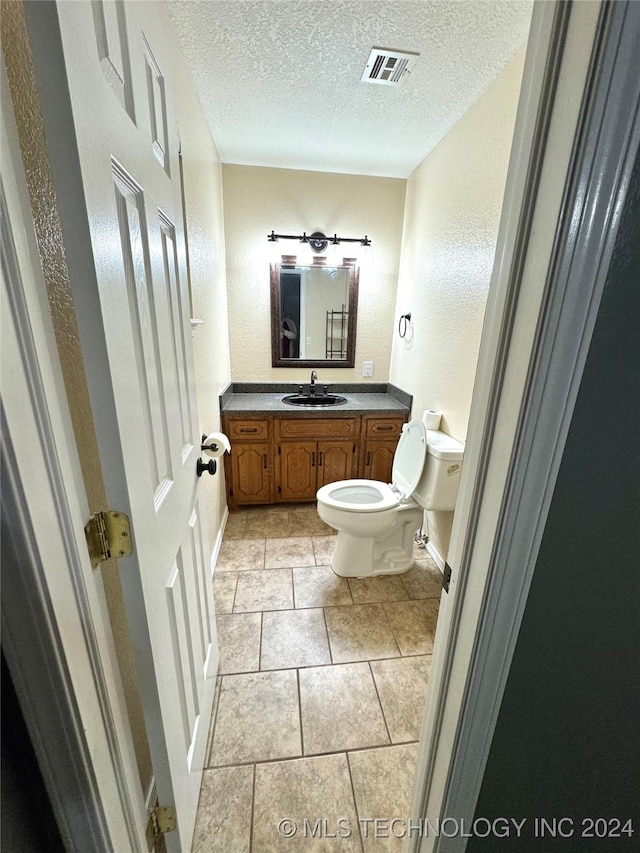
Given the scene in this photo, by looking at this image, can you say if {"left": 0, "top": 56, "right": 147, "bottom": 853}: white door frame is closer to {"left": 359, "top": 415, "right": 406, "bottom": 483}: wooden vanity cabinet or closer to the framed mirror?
{"left": 359, "top": 415, "right": 406, "bottom": 483}: wooden vanity cabinet

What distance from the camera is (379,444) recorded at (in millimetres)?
2664

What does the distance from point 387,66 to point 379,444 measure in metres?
2.11

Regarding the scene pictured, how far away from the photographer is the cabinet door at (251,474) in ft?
8.45

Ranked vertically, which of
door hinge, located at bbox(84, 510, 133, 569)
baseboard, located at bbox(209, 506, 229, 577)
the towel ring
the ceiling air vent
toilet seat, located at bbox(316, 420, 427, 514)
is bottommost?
baseboard, located at bbox(209, 506, 229, 577)

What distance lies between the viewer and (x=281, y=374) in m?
2.99

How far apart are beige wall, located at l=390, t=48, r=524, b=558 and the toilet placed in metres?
0.20

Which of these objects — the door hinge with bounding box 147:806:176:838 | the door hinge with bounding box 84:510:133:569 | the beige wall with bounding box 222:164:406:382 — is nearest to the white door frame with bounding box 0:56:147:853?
the door hinge with bounding box 84:510:133:569

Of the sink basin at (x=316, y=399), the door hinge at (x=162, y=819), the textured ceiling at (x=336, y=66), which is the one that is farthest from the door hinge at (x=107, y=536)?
the sink basin at (x=316, y=399)

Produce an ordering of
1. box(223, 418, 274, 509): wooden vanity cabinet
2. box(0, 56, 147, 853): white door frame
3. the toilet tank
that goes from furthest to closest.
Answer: box(223, 418, 274, 509): wooden vanity cabinet < the toilet tank < box(0, 56, 147, 853): white door frame

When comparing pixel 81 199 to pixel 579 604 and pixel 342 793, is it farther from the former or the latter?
pixel 342 793

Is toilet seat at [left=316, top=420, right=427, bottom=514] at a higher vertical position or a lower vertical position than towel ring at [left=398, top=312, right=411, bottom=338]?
lower

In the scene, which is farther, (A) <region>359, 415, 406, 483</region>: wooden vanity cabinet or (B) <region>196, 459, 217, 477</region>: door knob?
(A) <region>359, 415, 406, 483</region>: wooden vanity cabinet

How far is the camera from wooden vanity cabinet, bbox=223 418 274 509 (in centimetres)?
251

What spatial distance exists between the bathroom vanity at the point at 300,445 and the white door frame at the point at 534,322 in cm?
191
